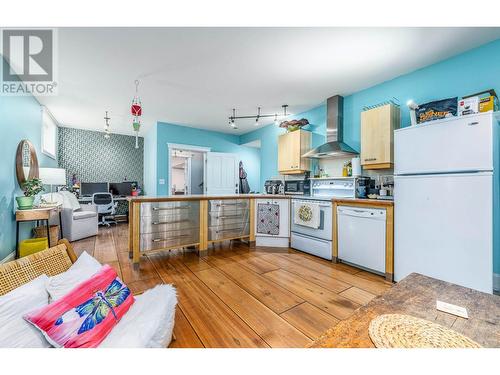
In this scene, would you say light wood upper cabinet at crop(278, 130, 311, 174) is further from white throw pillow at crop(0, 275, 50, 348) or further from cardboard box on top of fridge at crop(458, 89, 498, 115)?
white throw pillow at crop(0, 275, 50, 348)

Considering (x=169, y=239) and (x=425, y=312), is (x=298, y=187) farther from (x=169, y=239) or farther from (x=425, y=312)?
(x=425, y=312)

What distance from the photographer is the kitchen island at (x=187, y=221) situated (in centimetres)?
271

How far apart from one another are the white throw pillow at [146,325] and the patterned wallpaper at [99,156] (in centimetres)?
578

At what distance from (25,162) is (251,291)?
12.7 feet

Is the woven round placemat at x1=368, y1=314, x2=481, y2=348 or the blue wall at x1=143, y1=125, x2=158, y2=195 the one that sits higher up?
the blue wall at x1=143, y1=125, x2=158, y2=195

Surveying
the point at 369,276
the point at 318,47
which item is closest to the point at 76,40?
the point at 318,47

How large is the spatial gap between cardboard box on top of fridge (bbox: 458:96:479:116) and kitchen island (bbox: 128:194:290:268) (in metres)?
2.40

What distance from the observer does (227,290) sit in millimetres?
2094

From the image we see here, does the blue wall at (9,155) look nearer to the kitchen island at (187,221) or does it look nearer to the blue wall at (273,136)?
the kitchen island at (187,221)

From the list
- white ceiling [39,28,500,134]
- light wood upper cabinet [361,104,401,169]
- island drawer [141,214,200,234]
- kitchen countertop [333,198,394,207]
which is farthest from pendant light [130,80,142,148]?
light wood upper cabinet [361,104,401,169]

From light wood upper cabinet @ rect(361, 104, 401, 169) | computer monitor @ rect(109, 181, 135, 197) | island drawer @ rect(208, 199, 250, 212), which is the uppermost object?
light wood upper cabinet @ rect(361, 104, 401, 169)

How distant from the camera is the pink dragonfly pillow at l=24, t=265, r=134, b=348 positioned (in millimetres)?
980

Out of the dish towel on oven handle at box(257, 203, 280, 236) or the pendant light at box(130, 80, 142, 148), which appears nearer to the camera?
the pendant light at box(130, 80, 142, 148)

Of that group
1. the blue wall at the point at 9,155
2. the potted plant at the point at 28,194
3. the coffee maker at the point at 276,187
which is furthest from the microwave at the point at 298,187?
the blue wall at the point at 9,155
